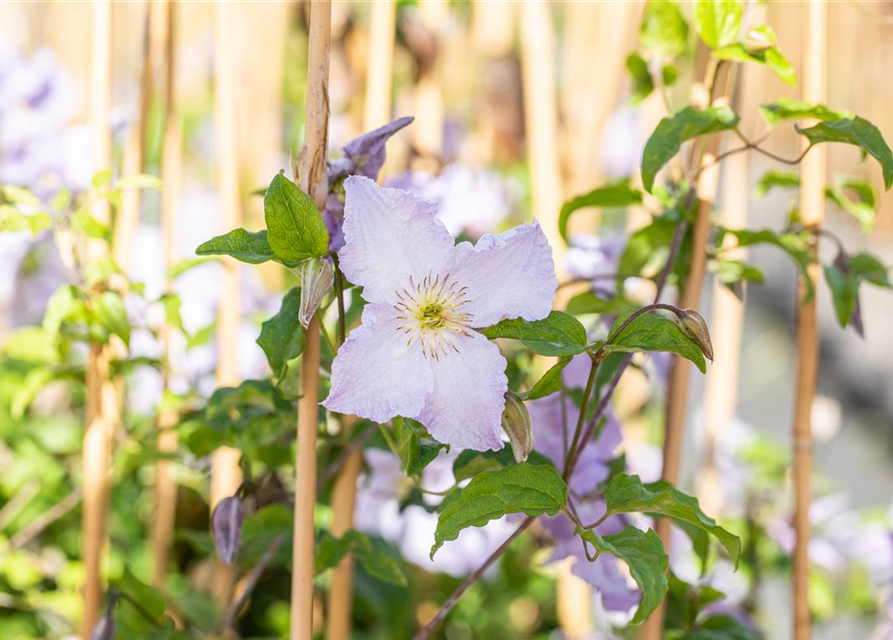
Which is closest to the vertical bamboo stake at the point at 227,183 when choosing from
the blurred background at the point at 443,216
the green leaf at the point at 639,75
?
the blurred background at the point at 443,216

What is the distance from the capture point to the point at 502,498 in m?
0.50

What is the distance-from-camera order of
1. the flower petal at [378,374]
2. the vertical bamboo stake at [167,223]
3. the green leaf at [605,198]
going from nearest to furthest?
the flower petal at [378,374] → the green leaf at [605,198] → the vertical bamboo stake at [167,223]

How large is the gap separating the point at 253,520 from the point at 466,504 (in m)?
0.22

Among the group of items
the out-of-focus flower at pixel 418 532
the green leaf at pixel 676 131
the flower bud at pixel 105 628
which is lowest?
the out-of-focus flower at pixel 418 532

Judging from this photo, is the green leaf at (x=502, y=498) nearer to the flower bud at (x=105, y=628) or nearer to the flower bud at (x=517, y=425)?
the flower bud at (x=517, y=425)

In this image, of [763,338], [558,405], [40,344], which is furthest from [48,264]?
[763,338]

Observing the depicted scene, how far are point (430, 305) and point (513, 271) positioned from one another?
0.05 meters

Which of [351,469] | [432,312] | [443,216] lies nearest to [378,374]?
[432,312]

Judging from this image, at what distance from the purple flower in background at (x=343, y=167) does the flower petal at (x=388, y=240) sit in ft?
0.23

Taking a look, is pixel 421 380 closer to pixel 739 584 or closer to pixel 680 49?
pixel 680 49

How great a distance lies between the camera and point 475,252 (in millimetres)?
488

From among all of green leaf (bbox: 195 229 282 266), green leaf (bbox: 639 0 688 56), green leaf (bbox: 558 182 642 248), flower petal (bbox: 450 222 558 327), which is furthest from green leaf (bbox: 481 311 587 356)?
green leaf (bbox: 639 0 688 56)

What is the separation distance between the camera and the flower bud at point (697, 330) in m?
0.49

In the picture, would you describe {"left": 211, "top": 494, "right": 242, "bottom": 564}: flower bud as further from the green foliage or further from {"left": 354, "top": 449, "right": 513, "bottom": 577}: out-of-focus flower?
{"left": 354, "top": 449, "right": 513, "bottom": 577}: out-of-focus flower
